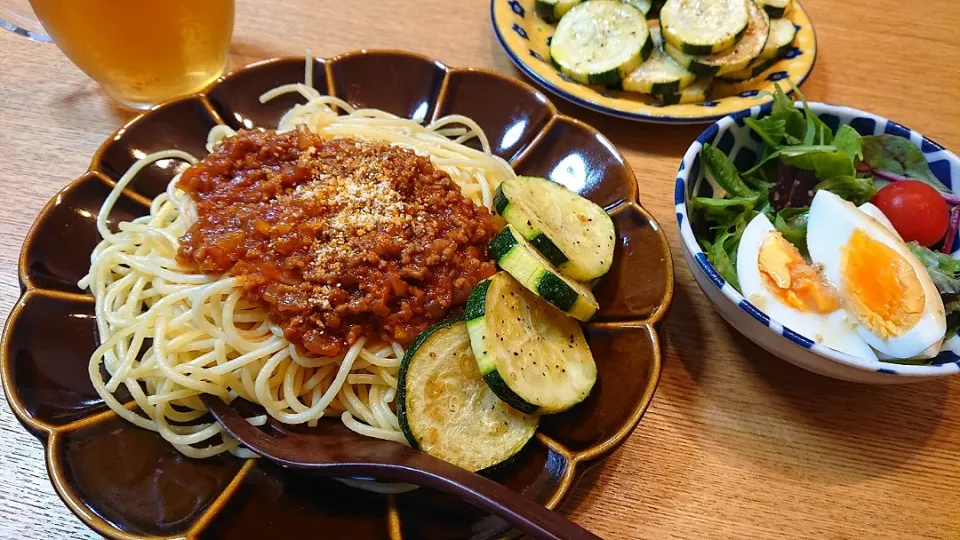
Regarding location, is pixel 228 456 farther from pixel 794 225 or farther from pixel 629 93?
pixel 629 93

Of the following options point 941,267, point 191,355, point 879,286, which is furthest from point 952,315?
point 191,355

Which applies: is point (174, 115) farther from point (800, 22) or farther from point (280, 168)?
point (800, 22)

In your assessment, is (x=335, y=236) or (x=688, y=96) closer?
(x=335, y=236)

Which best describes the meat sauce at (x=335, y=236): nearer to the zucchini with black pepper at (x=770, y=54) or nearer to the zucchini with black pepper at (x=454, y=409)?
the zucchini with black pepper at (x=454, y=409)

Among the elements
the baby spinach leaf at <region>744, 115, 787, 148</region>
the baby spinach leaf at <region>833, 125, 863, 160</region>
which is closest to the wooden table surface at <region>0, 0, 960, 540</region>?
the baby spinach leaf at <region>744, 115, 787, 148</region>

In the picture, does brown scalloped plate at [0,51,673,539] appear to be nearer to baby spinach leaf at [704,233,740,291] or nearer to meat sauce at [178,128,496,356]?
baby spinach leaf at [704,233,740,291]

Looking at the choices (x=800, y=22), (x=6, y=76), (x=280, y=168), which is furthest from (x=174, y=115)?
(x=800, y=22)

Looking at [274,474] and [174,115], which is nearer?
[274,474]

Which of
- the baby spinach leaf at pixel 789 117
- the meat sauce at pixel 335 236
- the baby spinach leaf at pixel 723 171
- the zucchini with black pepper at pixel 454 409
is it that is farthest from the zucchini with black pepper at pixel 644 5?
the zucchini with black pepper at pixel 454 409
